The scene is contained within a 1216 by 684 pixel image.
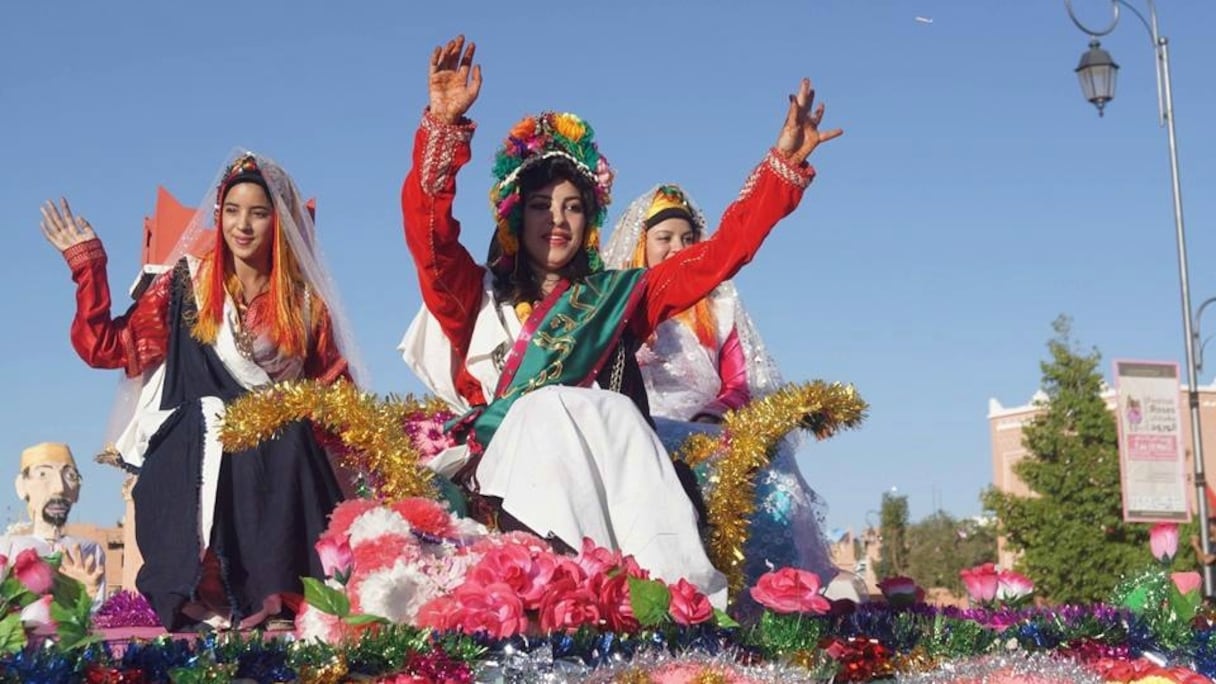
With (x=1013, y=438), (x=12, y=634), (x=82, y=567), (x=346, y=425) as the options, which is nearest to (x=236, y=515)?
(x=346, y=425)

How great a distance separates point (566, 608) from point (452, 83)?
2162mm

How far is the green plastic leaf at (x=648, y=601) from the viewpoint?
367cm

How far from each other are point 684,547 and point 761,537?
129 cm

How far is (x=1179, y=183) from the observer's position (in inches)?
701

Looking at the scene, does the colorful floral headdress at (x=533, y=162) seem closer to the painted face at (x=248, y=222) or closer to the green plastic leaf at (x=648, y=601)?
the painted face at (x=248, y=222)

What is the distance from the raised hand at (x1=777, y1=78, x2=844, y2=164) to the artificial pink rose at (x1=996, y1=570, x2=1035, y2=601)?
1.68 meters

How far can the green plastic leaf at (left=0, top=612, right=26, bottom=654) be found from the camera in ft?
9.85

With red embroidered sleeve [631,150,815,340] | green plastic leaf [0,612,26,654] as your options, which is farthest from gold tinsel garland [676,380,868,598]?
green plastic leaf [0,612,26,654]

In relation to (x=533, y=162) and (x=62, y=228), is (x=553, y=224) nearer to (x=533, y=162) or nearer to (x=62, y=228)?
(x=533, y=162)

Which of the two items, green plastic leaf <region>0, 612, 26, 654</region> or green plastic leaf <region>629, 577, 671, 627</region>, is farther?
green plastic leaf <region>629, 577, 671, 627</region>

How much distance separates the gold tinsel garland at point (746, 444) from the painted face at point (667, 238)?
8.99ft

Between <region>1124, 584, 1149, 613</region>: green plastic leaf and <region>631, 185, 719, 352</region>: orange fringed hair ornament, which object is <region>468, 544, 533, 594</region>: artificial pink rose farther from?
<region>631, 185, 719, 352</region>: orange fringed hair ornament

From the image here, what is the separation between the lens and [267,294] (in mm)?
5949

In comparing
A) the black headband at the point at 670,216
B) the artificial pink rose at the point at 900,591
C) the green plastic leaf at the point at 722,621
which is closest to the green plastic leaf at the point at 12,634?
the green plastic leaf at the point at 722,621
